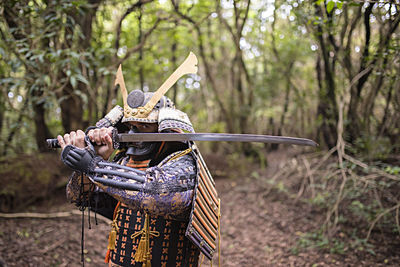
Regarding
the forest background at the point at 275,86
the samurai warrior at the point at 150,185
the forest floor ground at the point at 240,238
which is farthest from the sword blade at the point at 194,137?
the forest floor ground at the point at 240,238

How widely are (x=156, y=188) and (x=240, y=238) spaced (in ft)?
10.7

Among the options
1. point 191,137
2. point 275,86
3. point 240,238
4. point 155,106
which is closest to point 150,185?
point 191,137

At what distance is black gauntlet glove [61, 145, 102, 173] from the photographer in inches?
60.2

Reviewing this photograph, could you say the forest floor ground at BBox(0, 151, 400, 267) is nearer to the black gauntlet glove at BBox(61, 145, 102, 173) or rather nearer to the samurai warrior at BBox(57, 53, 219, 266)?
the samurai warrior at BBox(57, 53, 219, 266)

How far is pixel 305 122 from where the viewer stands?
7.30 metres

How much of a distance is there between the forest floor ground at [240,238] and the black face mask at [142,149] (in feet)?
5.53

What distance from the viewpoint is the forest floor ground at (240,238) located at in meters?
3.43

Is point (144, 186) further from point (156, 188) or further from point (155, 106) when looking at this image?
point (155, 106)

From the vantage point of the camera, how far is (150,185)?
1543mm

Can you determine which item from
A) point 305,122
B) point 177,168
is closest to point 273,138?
point 177,168

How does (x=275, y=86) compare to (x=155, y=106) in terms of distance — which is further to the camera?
(x=275, y=86)

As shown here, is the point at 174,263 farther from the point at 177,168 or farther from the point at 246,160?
the point at 246,160

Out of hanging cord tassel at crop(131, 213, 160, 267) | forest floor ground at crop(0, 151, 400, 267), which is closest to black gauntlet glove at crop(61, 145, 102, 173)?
hanging cord tassel at crop(131, 213, 160, 267)

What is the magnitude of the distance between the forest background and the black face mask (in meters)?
1.59
